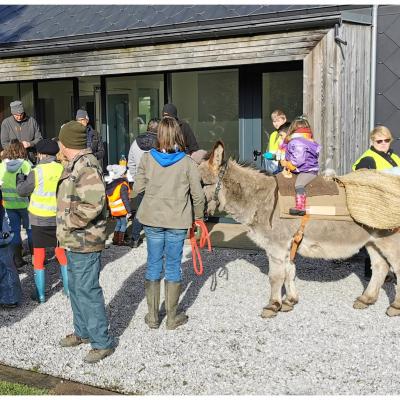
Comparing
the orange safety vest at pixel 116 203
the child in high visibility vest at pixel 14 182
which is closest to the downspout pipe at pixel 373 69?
the orange safety vest at pixel 116 203

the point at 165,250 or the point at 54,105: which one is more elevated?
the point at 54,105

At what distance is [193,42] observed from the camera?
859 cm

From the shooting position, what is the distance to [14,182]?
286 inches

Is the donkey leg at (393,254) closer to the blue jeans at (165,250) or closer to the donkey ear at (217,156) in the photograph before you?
the donkey ear at (217,156)

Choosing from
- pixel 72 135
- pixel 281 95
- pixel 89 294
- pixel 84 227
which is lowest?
pixel 89 294

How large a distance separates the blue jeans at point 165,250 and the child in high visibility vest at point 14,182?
272 centimetres

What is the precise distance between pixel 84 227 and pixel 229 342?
1.73 meters

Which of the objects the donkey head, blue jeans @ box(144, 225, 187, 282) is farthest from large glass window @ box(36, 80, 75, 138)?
blue jeans @ box(144, 225, 187, 282)

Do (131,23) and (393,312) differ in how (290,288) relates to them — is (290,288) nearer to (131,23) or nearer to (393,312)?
(393,312)

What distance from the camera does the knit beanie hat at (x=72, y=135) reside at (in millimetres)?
4586

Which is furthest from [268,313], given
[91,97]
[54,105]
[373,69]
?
[54,105]

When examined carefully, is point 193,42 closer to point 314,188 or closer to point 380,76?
point 380,76

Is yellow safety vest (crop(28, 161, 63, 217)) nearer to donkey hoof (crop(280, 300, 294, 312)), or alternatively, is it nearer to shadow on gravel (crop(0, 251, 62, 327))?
shadow on gravel (crop(0, 251, 62, 327))

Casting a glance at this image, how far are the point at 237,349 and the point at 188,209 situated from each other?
4.48ft
